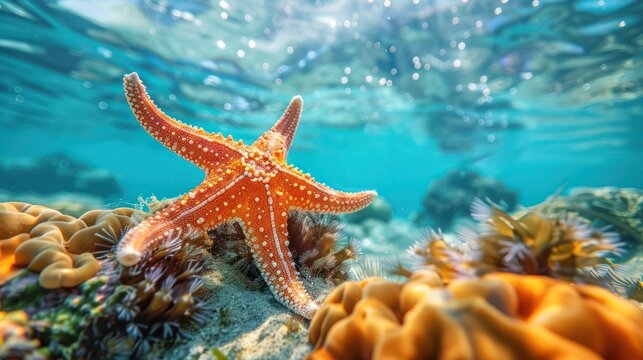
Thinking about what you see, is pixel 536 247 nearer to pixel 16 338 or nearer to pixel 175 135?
pixel 16 338

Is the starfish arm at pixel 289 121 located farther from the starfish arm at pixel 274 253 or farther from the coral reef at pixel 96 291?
the coral reef at pixel 96 291

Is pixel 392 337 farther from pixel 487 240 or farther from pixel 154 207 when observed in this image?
pixel 154 207

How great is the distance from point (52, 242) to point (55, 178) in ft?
109

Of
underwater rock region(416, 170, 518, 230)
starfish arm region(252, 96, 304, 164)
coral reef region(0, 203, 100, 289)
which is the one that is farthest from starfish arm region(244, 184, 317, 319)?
underwater rock region(416, 170, 518, 230)

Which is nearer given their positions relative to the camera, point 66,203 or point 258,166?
point 258,166

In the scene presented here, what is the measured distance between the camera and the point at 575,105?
2173 centimetres

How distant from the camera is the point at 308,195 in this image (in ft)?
11.1

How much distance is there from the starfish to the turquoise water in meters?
2.55

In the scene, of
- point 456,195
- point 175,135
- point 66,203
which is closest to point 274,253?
point 175,135

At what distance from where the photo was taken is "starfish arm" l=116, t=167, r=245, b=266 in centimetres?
240

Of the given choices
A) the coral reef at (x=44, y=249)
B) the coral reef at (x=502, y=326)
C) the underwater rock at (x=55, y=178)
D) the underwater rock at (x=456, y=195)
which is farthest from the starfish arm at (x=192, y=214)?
the underwater rock at (x=55, y=178)

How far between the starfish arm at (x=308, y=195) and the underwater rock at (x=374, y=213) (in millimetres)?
12733

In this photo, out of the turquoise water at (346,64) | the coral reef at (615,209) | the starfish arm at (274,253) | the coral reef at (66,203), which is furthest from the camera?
the turquoise water at (346,64)

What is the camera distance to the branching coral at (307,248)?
3398 mm
